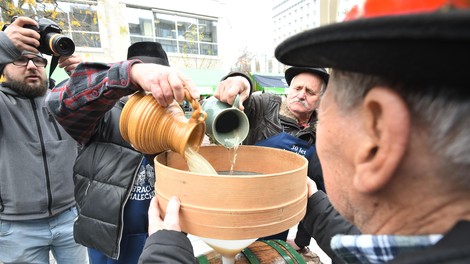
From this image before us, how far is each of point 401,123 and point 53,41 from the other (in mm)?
1651

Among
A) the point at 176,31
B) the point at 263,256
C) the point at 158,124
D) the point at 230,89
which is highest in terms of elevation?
the point at 176,31

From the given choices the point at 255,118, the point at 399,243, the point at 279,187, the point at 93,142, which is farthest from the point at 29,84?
the point at 399,243

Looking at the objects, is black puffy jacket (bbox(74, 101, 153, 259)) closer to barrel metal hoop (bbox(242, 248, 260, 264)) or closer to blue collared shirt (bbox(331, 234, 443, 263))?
barrel metal hoop (bbox(242, 248, 260, 264))

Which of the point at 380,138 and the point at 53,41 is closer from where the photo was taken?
the point at 380,138

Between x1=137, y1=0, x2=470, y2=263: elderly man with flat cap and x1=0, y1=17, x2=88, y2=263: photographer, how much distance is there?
212 centimetres

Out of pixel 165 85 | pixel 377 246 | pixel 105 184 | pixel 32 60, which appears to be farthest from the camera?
pixel 32 60

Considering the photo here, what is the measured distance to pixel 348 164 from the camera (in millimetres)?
575

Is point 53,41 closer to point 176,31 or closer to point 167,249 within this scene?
point 167,249

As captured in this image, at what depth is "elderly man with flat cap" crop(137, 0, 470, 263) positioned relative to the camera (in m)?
0.36

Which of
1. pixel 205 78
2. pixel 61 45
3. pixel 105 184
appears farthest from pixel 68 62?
pixel 205 78

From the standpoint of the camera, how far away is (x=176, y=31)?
1417 cm

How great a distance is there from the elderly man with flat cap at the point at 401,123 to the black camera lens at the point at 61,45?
133 cm

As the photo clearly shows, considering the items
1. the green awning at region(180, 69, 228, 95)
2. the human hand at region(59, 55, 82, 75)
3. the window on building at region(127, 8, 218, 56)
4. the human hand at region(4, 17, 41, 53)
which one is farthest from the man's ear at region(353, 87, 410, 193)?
the window on building at region(127, 8, 218, 56)

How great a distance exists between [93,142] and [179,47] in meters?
13.8
